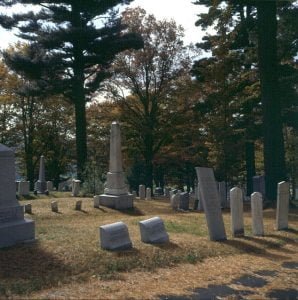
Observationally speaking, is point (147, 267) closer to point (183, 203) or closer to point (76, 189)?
point (183, 203)

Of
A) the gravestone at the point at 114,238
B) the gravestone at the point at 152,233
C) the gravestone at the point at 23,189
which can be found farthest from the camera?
the gravestone at the point at 23,189

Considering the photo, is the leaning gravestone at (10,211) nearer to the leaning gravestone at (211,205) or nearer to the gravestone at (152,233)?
the gravestone at (152,233)

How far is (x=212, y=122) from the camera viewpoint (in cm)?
2073

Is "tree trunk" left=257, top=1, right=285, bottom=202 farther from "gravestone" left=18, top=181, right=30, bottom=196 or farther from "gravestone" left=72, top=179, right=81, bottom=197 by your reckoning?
"gravestone" left=18, top=181, right=30, bottom=196

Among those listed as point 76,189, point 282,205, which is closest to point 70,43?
point 76,189

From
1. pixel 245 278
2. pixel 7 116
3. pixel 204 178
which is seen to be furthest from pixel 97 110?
pixel 245 278

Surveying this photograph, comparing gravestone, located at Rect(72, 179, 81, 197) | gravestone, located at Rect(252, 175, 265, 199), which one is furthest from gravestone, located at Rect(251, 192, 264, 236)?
gravestone, located at Rect(72, 179, 81, 197)

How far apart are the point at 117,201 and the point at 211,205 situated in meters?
7.09

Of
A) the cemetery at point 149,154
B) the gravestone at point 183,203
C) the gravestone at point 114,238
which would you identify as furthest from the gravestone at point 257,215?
the gravestone at point 183,203

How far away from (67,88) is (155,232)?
18.6 metres

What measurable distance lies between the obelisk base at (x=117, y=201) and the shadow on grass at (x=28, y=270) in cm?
840

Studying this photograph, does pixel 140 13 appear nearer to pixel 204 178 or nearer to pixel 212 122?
pixel 212 122

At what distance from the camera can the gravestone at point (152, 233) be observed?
8.71m

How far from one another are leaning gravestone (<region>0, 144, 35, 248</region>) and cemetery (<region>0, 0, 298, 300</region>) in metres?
0.03
